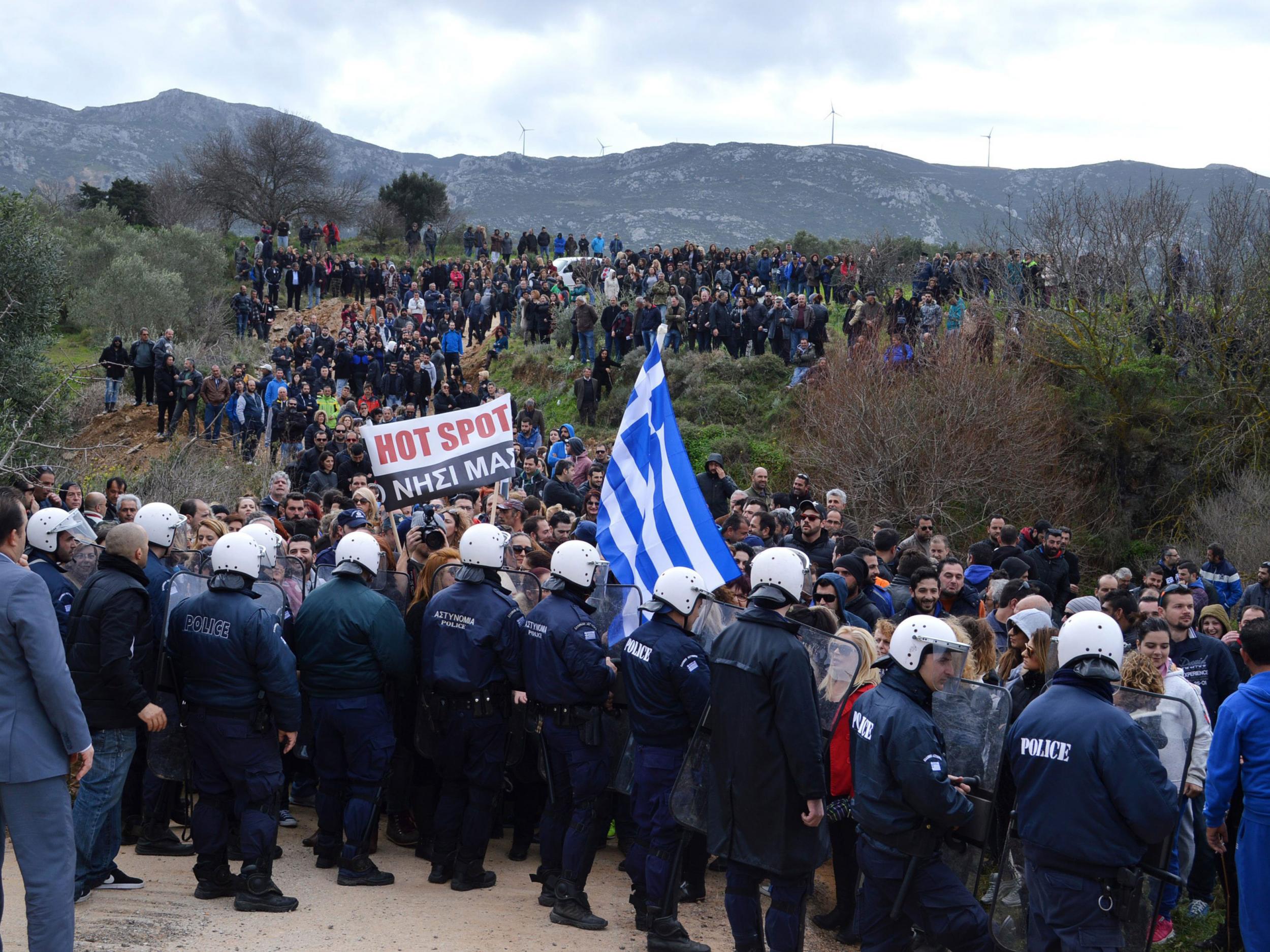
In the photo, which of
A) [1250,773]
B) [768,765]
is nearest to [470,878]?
[768,765]

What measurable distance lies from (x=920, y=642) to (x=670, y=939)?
8.08ft

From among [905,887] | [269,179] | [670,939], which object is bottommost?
[670,939]

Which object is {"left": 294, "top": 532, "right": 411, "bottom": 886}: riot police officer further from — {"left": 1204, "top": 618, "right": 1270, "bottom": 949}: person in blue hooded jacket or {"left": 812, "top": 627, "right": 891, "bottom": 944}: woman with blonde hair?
{"left": 1204, "top": 618, "right": 1270, "bottom": 949}: person in blue hooded jacket

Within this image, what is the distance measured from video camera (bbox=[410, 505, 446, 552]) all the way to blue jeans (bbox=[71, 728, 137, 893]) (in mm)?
2567

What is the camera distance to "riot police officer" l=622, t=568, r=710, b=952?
21.7 ft

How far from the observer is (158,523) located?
8328 millimetres

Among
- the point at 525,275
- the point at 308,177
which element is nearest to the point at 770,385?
the point at 525,275

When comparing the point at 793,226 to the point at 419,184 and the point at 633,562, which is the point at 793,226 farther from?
the point at 633,562

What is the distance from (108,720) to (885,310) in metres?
24.1

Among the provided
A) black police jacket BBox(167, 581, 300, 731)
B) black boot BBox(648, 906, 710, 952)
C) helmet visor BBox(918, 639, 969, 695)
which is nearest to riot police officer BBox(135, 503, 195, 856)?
black police jacket BBox(167, 581, 300, 731)

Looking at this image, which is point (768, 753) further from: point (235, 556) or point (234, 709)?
point (235, 556)

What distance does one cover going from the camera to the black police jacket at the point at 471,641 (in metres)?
7.39

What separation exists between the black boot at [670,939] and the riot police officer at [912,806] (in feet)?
4.38

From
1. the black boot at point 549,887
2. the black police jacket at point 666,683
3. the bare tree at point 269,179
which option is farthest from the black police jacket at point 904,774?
the bare tree at point 269,179
